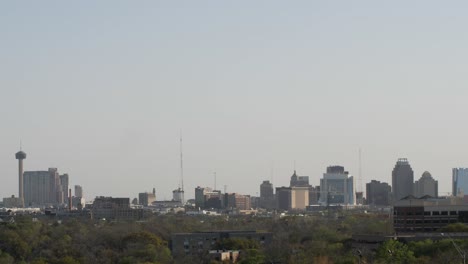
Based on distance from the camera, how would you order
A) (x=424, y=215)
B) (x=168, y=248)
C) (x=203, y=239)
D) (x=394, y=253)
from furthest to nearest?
(x=424, y=215) < (x=203, y=239) < (x=168, y=248) < (x=394, y=253)

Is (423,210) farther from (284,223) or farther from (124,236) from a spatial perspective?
(284,223)

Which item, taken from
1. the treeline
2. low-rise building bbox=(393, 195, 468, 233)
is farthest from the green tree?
low-rise building bbox=(393, 195, 468, 233)

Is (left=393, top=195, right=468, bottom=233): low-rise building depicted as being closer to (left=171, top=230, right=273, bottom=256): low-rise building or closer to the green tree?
(left=171, top=230, right=273, bottom=256): low-rise building

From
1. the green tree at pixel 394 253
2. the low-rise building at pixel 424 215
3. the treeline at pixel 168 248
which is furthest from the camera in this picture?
the low-rise building at pixel 424 215

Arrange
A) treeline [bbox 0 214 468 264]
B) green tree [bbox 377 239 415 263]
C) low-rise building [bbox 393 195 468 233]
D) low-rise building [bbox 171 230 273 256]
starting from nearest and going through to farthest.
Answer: green tree [bbox 377 239 415 263], treeline [bbox 0 214 468 264], low-rise building [bbox 171 230 273 256], low-rise building [bbox 393 195 468 233]

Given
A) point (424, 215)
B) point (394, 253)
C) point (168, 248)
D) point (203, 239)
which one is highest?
point (424, 215)

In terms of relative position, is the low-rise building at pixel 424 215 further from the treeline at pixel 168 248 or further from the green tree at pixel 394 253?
the green tree at pixel 394 253

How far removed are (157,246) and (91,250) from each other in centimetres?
576

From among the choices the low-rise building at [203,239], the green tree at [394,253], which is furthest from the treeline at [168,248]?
the low-rise building at [203,239]

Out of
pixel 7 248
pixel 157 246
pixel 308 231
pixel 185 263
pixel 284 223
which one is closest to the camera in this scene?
pixel 185 263

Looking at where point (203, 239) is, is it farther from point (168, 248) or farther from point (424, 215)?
point (424, 215)

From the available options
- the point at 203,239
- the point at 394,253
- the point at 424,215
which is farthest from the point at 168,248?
the point at 394,253

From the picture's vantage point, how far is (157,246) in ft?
341

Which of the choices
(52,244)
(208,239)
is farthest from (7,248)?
(208,239)
